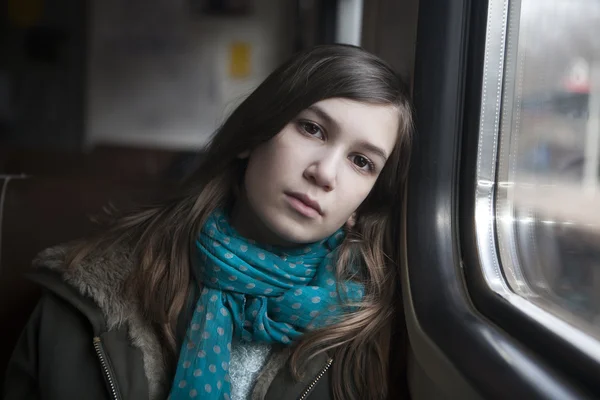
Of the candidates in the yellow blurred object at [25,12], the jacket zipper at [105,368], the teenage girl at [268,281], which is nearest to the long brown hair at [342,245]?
the teenage girl at [268,281]

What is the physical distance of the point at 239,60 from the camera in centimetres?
300

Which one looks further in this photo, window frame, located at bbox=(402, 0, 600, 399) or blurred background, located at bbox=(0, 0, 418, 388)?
blurred background, located at bbox=(0, 0, 418, 388)

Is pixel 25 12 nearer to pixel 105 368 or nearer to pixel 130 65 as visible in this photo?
pixel 130 65

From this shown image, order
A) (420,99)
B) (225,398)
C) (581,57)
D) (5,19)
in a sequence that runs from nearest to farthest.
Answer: (581,57), (225,398), (420,99), (5,19)

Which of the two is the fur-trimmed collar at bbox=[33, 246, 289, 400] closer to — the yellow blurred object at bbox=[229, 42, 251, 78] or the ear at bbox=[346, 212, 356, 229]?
the ear at bbox=[346, 212, 356, 229]

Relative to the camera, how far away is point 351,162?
1.18 meters

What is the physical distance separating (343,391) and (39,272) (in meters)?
0.65

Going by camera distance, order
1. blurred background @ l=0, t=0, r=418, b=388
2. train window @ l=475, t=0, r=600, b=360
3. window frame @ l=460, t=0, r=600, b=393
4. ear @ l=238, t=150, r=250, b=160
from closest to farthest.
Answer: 1. train window @ l=475, t=0, r=600, b=360
2. window frame @ l=460, t=0, r=600, b=393
3. ear @ l=238, t=150, r=250, b=160
4. blurred background @ l=0, t=0, r=418, b=388

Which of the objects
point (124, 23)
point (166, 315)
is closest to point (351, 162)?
point (166, 315)

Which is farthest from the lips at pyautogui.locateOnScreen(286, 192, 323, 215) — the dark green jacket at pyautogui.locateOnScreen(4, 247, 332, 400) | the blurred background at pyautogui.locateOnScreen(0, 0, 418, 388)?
the blurred background at pyautogui.locateOnScreen(0, 0, 418, 388)

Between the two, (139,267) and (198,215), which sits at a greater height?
(198,215)

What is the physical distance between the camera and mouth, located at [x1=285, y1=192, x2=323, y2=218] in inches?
44.8

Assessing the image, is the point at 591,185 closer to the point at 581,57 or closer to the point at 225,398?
the point at 581,57

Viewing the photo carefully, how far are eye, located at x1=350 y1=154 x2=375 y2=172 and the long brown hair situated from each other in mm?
69
